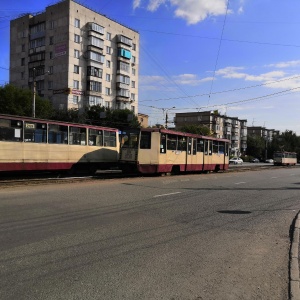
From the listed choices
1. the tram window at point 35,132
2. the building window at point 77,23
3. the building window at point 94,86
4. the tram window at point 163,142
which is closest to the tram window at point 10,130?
the tram window at point 35,132

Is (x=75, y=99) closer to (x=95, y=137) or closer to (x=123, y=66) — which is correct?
(x=123, y=66)

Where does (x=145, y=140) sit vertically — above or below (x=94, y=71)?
below

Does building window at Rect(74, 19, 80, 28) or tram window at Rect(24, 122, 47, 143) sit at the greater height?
building window at Rect(74, 19, 80, 28)

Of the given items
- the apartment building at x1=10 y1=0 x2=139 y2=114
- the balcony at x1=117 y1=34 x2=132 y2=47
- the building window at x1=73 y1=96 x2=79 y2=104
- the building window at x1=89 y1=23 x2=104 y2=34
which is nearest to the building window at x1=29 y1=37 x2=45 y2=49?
the apartment building at x1=10 y1=0 x2=139 y2=114

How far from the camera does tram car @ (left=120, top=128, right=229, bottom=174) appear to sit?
22.9 m

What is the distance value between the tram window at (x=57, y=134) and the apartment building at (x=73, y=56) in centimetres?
4559

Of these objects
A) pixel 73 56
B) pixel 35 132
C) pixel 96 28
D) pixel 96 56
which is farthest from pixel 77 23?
pixel 35 132

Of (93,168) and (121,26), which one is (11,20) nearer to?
(121,26)

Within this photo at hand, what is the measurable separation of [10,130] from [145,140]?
8.27 meters

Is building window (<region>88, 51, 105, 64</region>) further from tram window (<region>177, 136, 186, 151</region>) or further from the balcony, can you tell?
tram window (<region>177, 136, 186, 151</region>)

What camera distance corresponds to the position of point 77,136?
2170 centimetres

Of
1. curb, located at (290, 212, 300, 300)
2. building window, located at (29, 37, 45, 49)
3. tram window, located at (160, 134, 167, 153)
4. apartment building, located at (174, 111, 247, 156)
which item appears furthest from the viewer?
apartment building, located at (174, 111, 247, 156)

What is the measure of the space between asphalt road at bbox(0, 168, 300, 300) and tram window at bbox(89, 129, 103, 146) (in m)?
10.8

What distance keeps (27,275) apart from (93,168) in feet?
60.3
